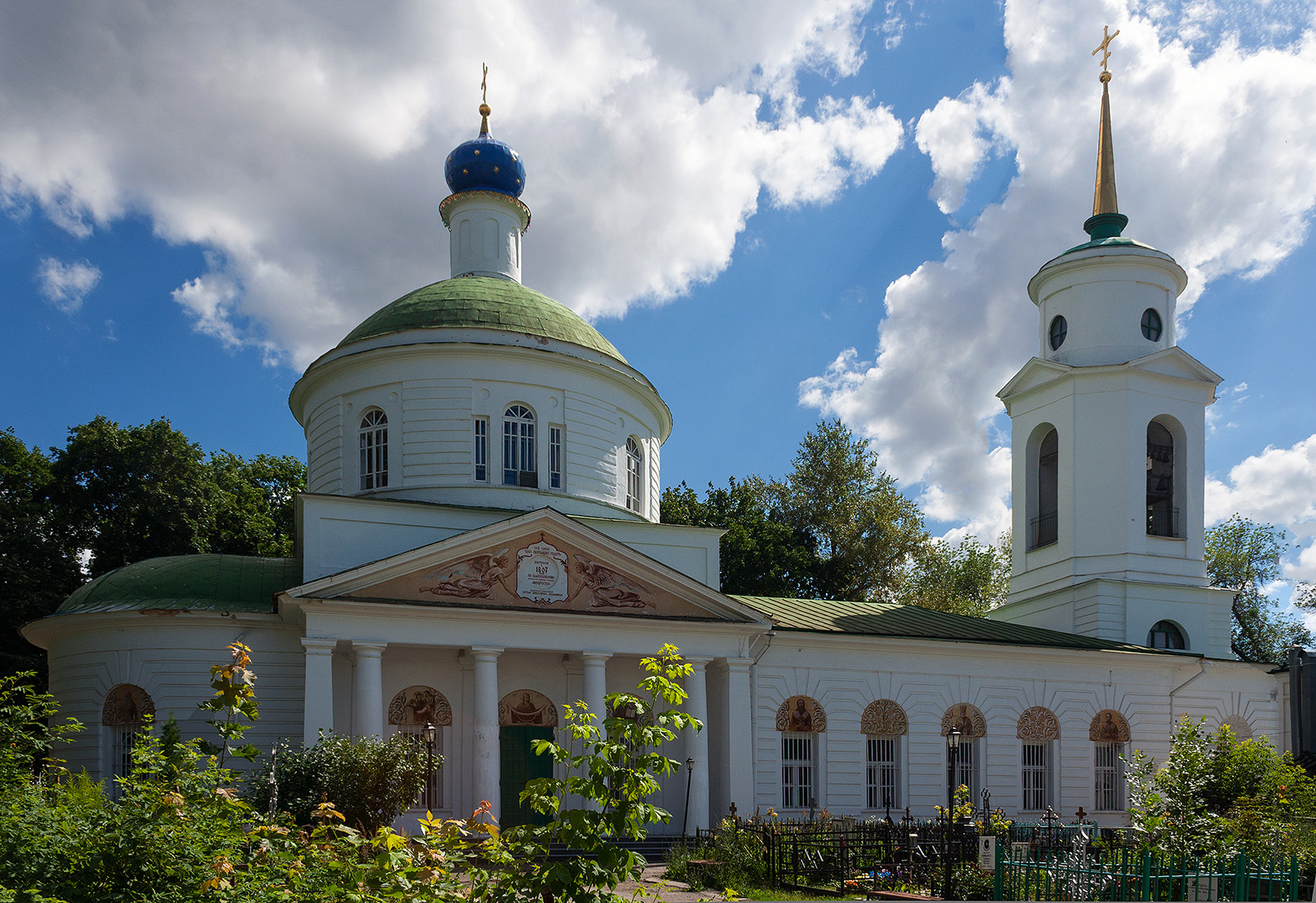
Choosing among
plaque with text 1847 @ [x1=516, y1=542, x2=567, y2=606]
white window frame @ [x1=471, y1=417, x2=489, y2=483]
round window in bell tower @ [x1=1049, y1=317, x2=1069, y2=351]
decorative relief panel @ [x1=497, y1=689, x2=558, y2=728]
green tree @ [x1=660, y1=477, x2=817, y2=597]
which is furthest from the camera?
green tree @ [x1=660, y1=477, x2=817, y2=597]

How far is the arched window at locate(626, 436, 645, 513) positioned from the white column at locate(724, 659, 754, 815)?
20.9 feet

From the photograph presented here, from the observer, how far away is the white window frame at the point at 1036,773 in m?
26.2

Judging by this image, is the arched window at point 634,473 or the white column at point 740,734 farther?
the arched window at point 634,473

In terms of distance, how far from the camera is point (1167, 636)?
96.5 feet

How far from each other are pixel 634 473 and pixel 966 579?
26249mm

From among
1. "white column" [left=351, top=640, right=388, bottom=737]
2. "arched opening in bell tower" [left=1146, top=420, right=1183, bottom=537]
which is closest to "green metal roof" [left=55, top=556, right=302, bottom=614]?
"white column" [left=351, top=640, right=388, bottom=737]

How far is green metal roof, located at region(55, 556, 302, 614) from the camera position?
70.8ft

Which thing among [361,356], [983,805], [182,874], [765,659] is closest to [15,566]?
[361,356]

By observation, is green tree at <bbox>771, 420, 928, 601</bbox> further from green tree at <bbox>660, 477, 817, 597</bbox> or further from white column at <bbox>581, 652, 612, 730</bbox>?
white column at <bbox>581, 652, 612, 730</bbox>

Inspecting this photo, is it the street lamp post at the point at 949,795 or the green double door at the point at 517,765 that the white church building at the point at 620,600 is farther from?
the street lamp post at the point at 949,795

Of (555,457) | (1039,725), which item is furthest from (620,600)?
(1039,725)

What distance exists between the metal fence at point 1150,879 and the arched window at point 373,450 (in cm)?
1661

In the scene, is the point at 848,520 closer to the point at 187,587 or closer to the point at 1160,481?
the point at 1160,481

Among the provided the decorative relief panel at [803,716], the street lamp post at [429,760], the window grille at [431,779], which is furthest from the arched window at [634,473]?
the street lamp post at [429,760]
